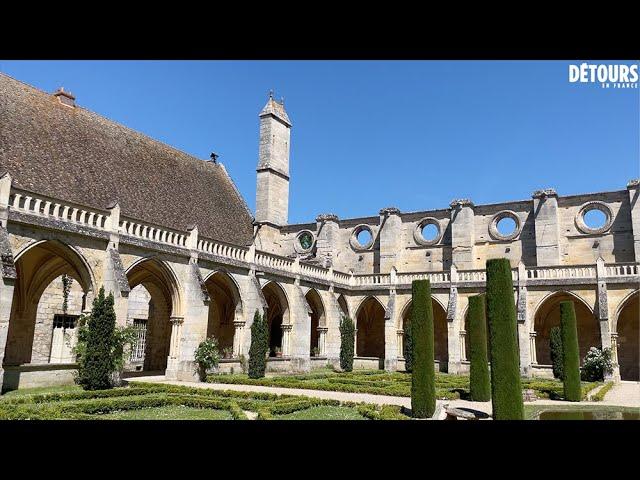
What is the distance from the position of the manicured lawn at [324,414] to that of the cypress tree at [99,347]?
6165 millimetres

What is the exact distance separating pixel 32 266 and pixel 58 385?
18.6 feet

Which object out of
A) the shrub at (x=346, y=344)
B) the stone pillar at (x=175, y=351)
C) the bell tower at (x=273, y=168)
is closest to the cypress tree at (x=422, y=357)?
the stone pillar at (x=175, y=351)

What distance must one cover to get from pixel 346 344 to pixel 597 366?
36.7ft

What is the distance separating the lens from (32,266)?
19.5 m

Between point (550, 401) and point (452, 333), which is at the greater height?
point (452, 333)

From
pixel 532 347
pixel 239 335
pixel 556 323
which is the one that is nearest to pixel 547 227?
pixel 556 323

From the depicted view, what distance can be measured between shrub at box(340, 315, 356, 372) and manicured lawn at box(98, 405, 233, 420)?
14299mm

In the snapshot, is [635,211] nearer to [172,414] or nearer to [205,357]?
[205,357]

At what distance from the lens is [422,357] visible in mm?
12836

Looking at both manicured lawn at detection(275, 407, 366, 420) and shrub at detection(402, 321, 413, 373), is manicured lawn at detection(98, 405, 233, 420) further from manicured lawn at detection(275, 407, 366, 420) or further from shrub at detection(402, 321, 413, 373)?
shrub at detection(402, 321, 413, 373)

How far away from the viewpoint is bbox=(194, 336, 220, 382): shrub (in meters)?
19.5

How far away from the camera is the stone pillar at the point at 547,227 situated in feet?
93.1

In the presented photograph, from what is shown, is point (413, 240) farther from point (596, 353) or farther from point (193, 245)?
point (193, 245)
